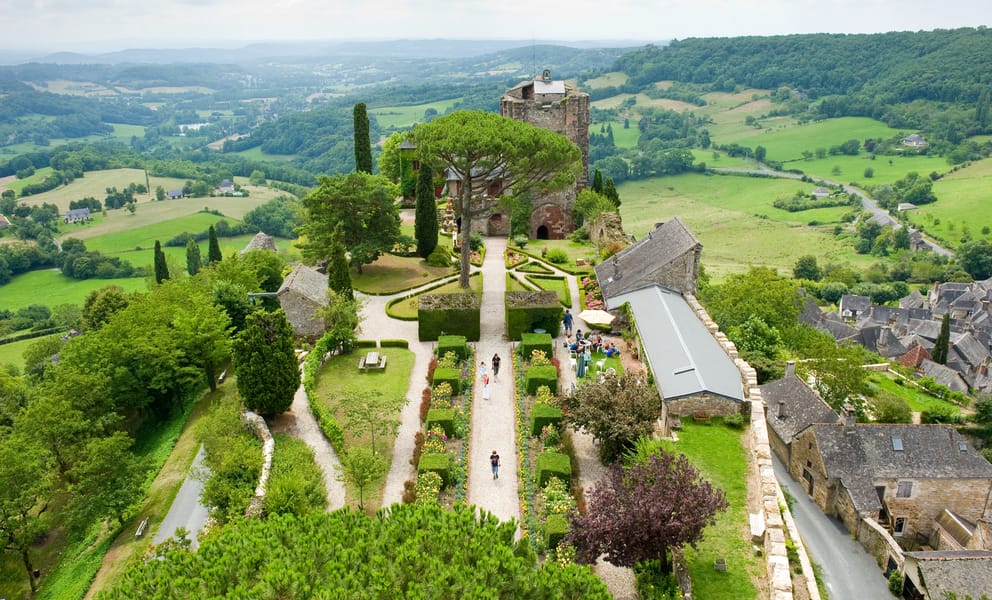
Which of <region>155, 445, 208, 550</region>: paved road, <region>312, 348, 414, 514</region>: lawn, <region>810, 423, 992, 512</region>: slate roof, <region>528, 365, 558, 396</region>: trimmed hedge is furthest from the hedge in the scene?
<region>810, 423, 992, 512</region>: slate roof

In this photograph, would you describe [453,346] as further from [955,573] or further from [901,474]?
[955,573]

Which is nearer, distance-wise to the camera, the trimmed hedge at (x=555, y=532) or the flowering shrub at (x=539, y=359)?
the trimmed hedge at (x=555, y=532)

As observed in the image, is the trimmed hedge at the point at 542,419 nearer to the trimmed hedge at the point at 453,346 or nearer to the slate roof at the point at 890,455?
the trimmed hedge at the point at 453,346

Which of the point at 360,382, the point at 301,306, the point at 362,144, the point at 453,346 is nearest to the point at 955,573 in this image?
the point at 453,346

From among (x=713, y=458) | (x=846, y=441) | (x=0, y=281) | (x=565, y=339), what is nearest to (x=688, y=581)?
(x=713, y=458)

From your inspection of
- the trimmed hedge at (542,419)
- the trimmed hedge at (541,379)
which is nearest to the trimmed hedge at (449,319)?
the trimmed hedge at (541,379)
